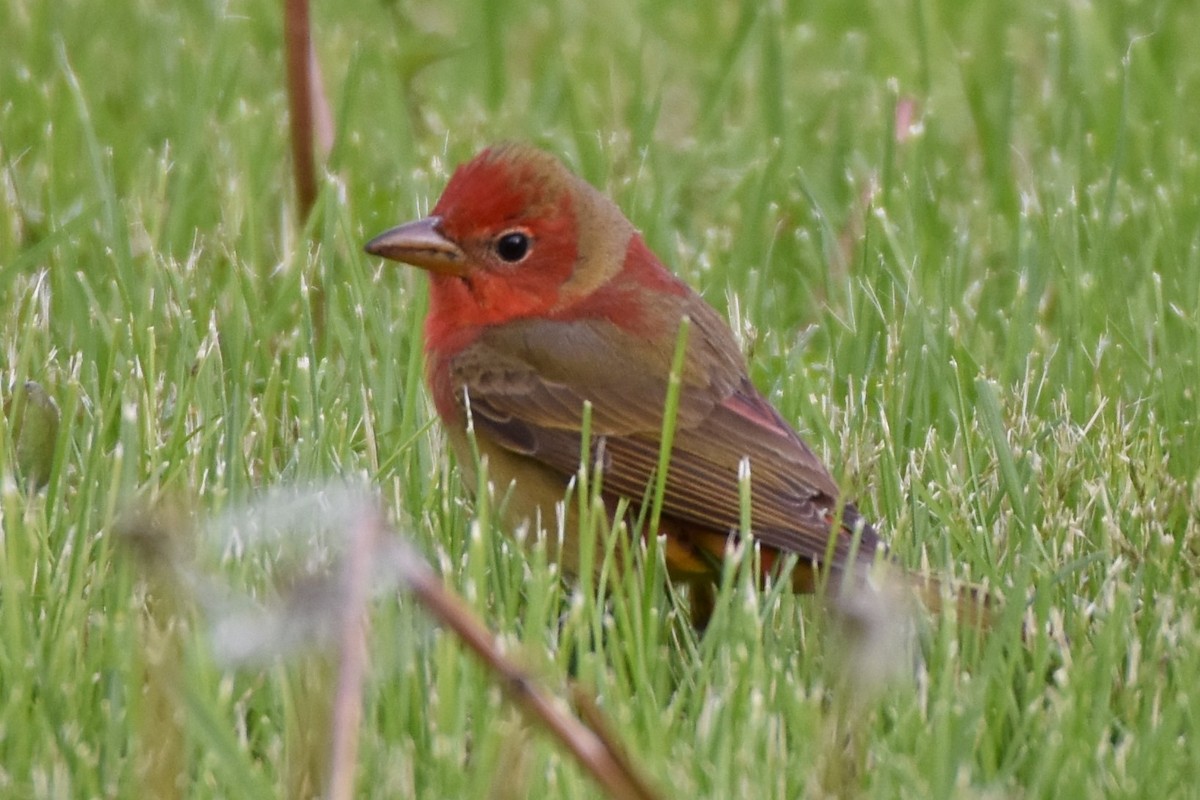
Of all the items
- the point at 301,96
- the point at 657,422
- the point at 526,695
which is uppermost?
the point at 301,96

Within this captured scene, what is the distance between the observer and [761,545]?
3949 mm

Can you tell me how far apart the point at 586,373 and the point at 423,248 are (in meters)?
0.43

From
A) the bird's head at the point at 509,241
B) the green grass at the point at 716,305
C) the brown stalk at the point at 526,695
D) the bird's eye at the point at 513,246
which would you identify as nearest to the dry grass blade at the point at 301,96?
the green grass at the point at 716,305

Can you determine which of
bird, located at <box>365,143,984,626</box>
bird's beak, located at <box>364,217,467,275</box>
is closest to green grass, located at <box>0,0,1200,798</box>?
bird, located at <box>365,143,984,626</box>

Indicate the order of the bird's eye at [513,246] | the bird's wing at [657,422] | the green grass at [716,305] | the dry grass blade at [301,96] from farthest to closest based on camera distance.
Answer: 1. the dry grass blade at [301,96]
2. the bird's eye at [513,246]
3. the bird's wing at [657,422]
4. the green grass at [716,305]

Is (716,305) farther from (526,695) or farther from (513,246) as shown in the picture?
(526,695)

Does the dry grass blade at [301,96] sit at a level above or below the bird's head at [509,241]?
above

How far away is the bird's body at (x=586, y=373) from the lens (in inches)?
156

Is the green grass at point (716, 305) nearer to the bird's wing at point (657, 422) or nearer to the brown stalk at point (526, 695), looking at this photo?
the bird's wing at point (657, 422)

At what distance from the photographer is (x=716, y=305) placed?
536 cm

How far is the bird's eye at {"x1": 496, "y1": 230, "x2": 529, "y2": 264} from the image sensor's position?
447cm

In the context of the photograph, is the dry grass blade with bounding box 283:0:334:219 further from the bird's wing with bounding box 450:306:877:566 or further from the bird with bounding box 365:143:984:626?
the bird's wing with bounding box 450:306:877:566

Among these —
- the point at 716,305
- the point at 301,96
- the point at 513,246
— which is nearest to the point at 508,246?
the point at 513,246

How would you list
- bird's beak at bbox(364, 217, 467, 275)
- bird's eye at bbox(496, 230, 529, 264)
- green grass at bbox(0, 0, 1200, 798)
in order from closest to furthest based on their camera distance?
1. green grass at bbox(0, 0, 1200, 798)
2. bird's beak at bbox(364, 217, 467, 275)
3. bird's eye at bbox(496, 230, 529, 264)
